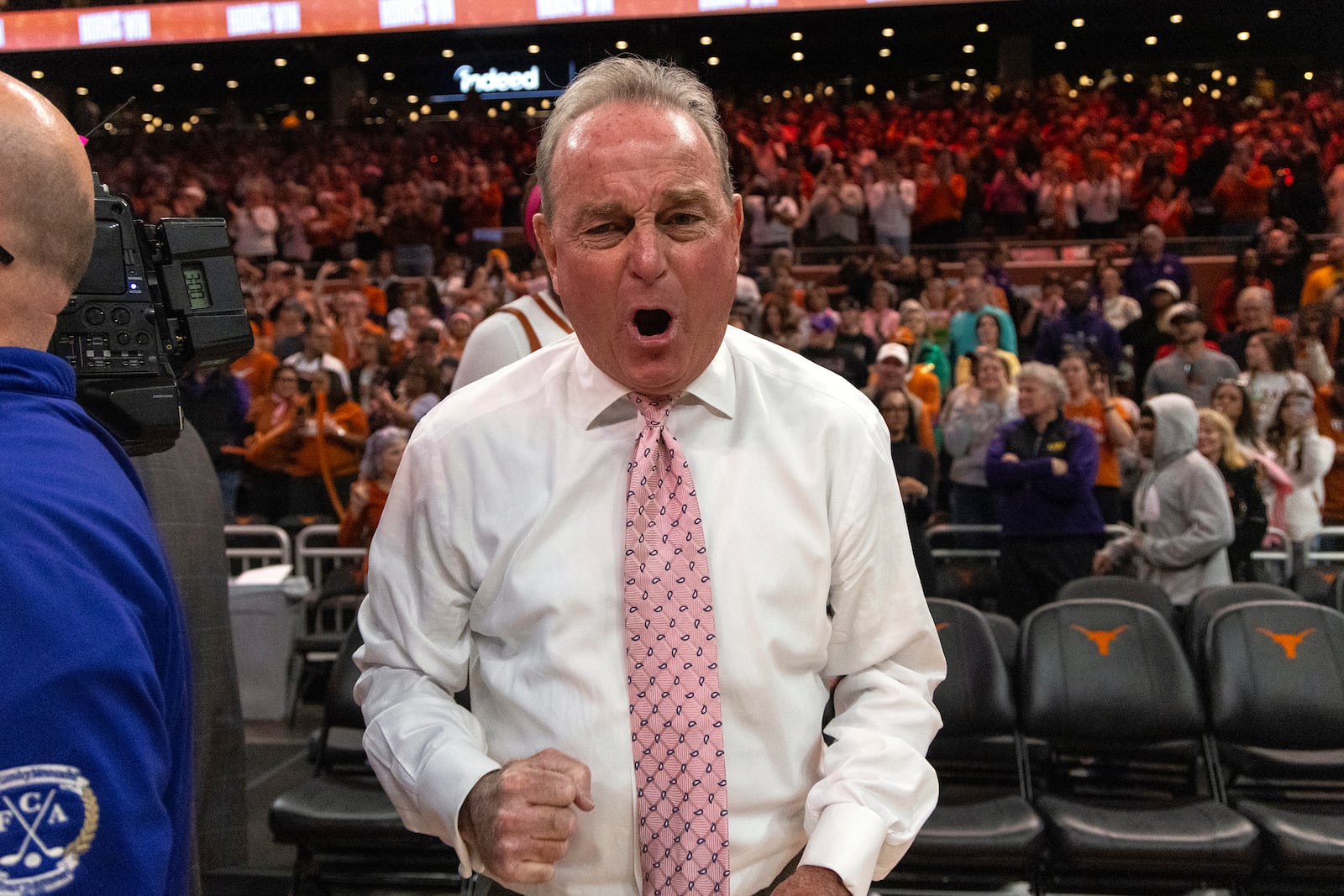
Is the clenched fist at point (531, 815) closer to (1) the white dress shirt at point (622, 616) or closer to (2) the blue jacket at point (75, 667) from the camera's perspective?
(1) the white dress shirt at point (622, 616)

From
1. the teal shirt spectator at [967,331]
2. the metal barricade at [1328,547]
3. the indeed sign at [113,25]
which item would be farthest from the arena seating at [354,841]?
the indeed sign at [113,25]

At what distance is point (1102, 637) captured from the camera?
13.4 feet

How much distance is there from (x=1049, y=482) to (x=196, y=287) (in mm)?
4535

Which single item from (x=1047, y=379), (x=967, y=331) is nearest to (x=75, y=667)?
(x=1047, y=379)

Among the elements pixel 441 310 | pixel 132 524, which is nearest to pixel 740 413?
pixel 132 524

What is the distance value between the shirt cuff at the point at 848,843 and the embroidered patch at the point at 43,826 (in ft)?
2.63

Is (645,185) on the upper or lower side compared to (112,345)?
Answer: upper

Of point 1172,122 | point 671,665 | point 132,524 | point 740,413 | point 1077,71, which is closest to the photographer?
point 132,524

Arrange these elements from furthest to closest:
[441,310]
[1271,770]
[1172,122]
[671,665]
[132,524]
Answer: [1172,122] < [441,310] < [1271,770] < [671,665] < [132,524]

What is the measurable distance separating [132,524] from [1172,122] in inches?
614

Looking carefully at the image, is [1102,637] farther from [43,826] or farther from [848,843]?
[43,826]

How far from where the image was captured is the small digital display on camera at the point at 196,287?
1839 mm

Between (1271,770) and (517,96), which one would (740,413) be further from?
(517,96)

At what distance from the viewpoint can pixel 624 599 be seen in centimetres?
150
